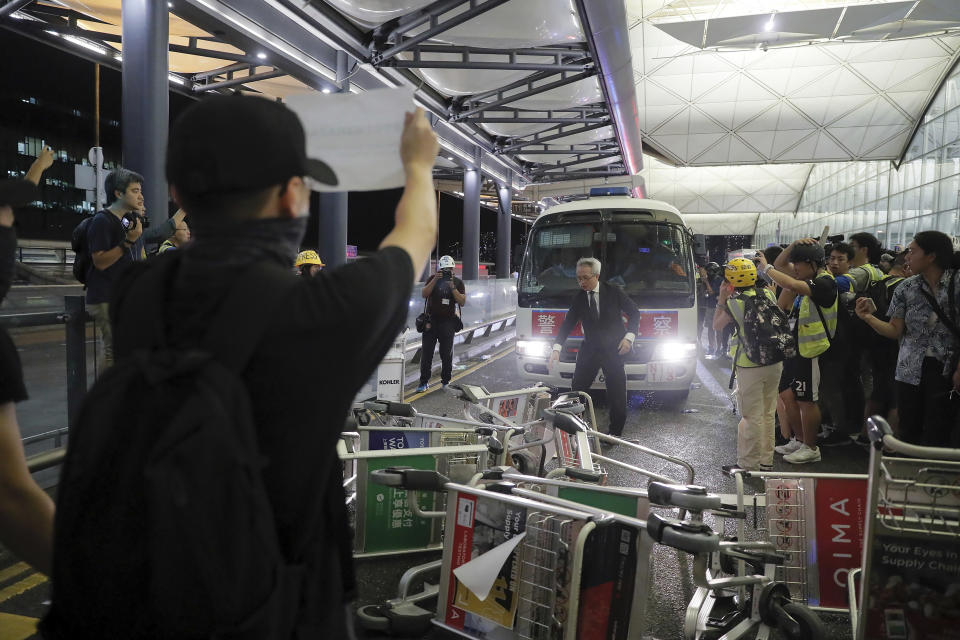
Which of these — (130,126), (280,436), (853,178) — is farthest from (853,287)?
(853,178)

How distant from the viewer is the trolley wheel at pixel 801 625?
3135 millimetres

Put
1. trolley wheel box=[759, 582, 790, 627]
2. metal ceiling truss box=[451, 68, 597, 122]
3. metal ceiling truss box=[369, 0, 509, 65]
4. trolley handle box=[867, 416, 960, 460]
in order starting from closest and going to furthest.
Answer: trolley handle box=[867, 416, 960, 460] → trolley wheel box=[759, 582, 790, 627] → metal ceiling truss box=[369, 0, 509, 65] → metal ceiling truss box=[451, 68, 597, 122]

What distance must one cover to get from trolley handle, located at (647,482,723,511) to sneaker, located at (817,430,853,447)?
215 inches

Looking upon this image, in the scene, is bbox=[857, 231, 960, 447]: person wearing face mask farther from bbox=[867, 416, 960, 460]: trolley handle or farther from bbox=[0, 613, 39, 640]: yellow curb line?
bbox=[0, 613, 39, 640]: yellow curb line

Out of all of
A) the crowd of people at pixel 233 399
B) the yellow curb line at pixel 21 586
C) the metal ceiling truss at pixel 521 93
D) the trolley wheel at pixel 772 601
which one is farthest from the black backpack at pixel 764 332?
the metal ceiling truss at pixel 521 93

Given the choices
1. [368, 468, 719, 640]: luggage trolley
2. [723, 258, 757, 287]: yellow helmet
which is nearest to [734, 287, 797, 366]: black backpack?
[723, 258, 757, 287]: yellow helmet

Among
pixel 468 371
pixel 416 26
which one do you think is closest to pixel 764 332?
pixel 468 371

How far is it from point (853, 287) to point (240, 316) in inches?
304

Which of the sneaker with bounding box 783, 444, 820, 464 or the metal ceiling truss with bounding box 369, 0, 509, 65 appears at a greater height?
the metal ceiling truss with bounding box 369, 0, 509, 65

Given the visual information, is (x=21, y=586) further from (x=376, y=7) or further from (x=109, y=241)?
(x=376, y=7)

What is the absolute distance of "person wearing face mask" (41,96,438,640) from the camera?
1126mm

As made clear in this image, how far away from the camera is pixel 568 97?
Answer: 14.4 metres

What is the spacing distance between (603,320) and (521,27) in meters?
5.40

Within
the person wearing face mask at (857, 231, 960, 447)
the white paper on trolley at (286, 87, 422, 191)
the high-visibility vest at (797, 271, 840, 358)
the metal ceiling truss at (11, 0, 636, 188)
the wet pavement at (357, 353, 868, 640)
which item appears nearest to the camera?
the white paper on trolley at (286, 87, 422, 191)
